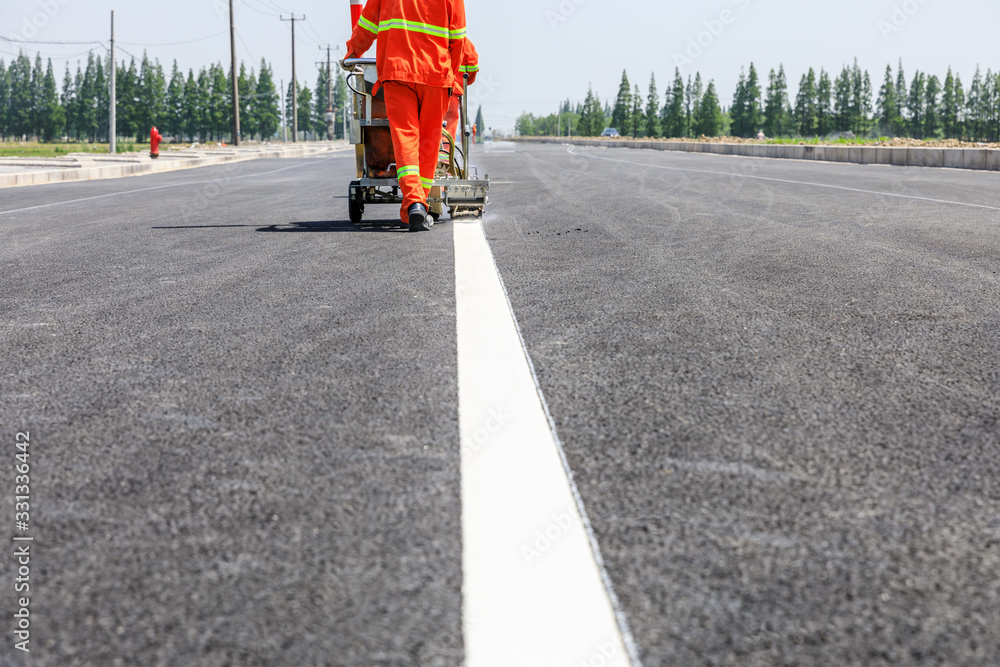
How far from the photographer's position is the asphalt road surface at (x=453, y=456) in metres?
1.57

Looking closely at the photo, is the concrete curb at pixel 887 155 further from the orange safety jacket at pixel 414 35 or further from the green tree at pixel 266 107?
the green tree at pixel 266 107

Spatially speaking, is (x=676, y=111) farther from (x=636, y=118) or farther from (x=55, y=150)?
(x=55, y=150)

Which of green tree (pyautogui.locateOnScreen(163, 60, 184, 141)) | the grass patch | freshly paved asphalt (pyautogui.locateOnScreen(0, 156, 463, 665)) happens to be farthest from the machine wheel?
A: green tree (pyautogui.locateOnScreen(163, 60, 184, 141))

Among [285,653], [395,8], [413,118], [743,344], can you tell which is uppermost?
[395,8]

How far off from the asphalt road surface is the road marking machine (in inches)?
117

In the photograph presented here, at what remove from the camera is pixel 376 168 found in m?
8.79

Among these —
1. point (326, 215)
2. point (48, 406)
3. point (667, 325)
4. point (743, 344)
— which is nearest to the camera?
point (48, 406)

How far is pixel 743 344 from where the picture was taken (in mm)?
3604

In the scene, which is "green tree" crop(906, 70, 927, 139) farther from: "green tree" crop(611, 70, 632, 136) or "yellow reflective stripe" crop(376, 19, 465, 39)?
"yellow reflective stripe" crop(376, 19, 465, 39)

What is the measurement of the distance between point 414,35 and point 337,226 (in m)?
1.94

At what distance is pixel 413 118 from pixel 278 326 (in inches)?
173

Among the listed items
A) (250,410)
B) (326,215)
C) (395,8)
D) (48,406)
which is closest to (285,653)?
(250,410)

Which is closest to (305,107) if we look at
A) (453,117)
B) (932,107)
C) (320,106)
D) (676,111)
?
(320,106)

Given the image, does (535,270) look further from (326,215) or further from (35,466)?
(326,215)
